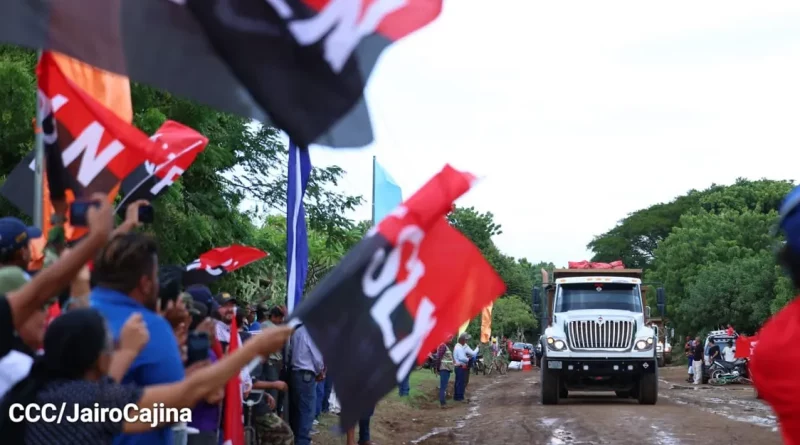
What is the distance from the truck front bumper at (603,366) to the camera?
958 inches

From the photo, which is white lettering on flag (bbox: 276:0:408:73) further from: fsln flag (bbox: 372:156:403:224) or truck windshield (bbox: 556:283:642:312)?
truck windshield (bbox: 556:283:642:312)

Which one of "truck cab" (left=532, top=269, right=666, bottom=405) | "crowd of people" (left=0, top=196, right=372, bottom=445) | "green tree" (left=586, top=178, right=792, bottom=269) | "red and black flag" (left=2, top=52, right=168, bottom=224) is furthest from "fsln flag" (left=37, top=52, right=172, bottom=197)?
"green tree" (left=586, top=178, right=792, bottom=269)

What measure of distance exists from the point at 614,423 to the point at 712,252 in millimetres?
59137

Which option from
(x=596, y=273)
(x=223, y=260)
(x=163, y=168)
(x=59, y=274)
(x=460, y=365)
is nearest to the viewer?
(x=59, y=274)

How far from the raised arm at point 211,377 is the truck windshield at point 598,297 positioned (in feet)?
71.8

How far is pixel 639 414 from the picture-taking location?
20.7m

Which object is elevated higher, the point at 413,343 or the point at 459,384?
the point at 459,384

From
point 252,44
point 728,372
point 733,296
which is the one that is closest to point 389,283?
point 252,44

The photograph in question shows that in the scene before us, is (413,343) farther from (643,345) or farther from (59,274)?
A: (643,345)

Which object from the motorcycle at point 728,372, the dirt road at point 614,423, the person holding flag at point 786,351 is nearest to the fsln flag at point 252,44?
the person holding flag at point 786,351

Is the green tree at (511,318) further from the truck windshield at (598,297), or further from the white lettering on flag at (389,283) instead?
the white lettering on flag at (389,283)

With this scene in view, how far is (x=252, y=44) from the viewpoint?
436cm

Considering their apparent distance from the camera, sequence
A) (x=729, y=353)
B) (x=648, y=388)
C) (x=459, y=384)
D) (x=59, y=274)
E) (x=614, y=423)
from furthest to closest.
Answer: (x=729, y=353), (x=459, y=384), (x=648, y=388), (x=614, y=423), (x=59, y=274)

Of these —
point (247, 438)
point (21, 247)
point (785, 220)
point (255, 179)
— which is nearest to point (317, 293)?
point (21, 247)
